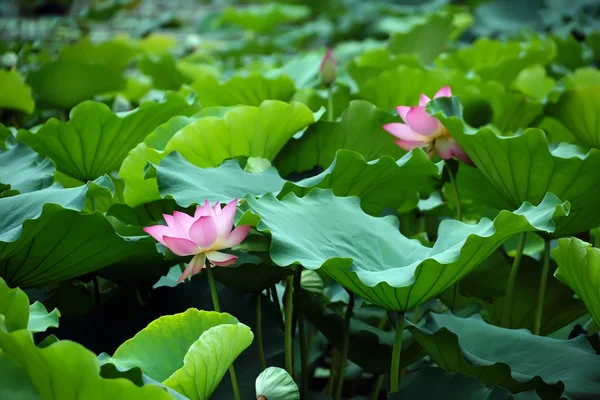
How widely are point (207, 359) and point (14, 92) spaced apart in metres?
0.95

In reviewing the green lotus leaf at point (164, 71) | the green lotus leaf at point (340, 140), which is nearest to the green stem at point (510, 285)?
the green lotus leaf at point (340, 140)

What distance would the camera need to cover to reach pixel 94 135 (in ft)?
3.45

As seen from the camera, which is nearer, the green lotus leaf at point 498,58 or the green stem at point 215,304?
the green stem at point 215,304

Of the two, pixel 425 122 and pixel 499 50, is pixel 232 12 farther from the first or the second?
pixel 425 122

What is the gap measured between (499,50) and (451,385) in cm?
153

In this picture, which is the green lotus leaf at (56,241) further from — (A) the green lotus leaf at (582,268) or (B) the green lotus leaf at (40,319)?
(A) the green lotus leaf at (582,268)

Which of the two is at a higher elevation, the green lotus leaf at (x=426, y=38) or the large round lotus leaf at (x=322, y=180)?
the large round lotus leaf at (x=322, y=180)

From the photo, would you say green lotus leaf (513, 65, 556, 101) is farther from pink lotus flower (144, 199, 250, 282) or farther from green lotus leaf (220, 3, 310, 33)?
green lotus leaf (220, 3, 310, 33)

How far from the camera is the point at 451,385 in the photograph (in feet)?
2.32

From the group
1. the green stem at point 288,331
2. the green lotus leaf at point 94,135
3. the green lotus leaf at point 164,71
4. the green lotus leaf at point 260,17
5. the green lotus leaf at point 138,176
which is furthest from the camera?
the green lotus leaf at point 260,17

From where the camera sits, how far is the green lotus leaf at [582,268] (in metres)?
0.72

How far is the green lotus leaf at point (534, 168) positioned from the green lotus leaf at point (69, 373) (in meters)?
0.55

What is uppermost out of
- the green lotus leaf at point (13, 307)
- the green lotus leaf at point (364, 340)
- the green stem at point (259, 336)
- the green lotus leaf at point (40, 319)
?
the green lotus leaf at point (13, 307)

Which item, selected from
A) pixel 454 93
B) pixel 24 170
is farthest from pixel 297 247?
pixel 454 93
